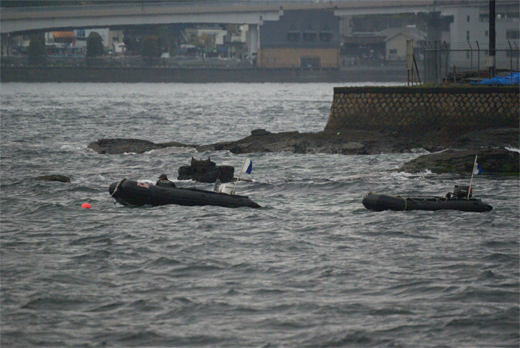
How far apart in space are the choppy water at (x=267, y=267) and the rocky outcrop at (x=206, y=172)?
39.2 inches

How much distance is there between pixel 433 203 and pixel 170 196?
7.25 meters

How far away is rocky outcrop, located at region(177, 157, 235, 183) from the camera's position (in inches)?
1025

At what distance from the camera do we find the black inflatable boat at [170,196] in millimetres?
21734

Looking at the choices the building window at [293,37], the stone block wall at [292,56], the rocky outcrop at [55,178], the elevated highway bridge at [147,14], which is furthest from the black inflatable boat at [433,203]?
the building window at [293,37]

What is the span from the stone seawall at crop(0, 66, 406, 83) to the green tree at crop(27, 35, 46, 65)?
500 cm

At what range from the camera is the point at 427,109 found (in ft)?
119

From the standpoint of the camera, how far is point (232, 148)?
35875 mm

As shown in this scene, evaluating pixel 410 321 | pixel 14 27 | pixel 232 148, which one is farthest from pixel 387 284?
pixel 14 27

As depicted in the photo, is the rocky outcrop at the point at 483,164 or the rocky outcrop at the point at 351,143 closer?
the rocky outcrop at the point at 483,164

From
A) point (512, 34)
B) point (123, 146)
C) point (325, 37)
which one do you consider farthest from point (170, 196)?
point (325, 37)

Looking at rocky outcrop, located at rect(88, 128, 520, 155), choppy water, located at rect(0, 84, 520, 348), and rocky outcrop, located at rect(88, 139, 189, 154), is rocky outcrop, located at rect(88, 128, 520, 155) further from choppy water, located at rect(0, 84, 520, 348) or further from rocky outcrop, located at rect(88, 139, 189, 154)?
choppy water, located at rect(0, 84, 520, 348)

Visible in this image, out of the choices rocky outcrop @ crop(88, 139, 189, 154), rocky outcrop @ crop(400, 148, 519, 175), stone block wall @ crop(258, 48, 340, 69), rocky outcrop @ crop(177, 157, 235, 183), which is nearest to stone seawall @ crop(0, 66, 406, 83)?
stone block wall @ crop(258, 48, 340, 69)

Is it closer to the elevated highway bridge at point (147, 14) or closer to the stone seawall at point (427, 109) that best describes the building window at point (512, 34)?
the elevated highway bridge at point (147, 14)

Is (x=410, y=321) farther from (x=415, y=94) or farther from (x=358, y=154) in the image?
(x=415, y=94)
